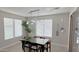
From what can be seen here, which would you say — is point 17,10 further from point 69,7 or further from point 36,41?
point 69,7

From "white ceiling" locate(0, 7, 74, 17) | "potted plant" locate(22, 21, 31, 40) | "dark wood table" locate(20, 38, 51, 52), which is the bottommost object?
"dark wood table" locate(20, 38, 51, 52)

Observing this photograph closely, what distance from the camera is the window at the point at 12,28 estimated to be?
1.40 meters

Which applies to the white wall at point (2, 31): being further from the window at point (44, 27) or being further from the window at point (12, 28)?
the window at point (44, 27)

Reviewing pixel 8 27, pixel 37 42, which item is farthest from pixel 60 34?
pixel 8 27

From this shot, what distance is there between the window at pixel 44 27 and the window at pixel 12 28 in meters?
0.28

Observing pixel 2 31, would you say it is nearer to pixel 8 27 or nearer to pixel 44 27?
pixel 8 27

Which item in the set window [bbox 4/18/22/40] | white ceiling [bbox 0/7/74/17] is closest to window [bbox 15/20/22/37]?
window [bbox 4/18/22/40]

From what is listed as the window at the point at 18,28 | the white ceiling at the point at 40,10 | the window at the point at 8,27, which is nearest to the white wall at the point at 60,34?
the white ceiling at the point at 40,10

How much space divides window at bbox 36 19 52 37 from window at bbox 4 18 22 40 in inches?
11.0

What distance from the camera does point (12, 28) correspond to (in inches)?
56.9

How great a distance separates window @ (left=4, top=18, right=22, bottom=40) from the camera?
4.58ft

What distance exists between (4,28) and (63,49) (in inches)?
37.6

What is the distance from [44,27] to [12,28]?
19.7 inches

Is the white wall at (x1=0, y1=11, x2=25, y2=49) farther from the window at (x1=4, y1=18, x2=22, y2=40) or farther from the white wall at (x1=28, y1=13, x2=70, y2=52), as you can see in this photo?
the white wall at (x1=28, y1=13, x2=70, y2=52)
